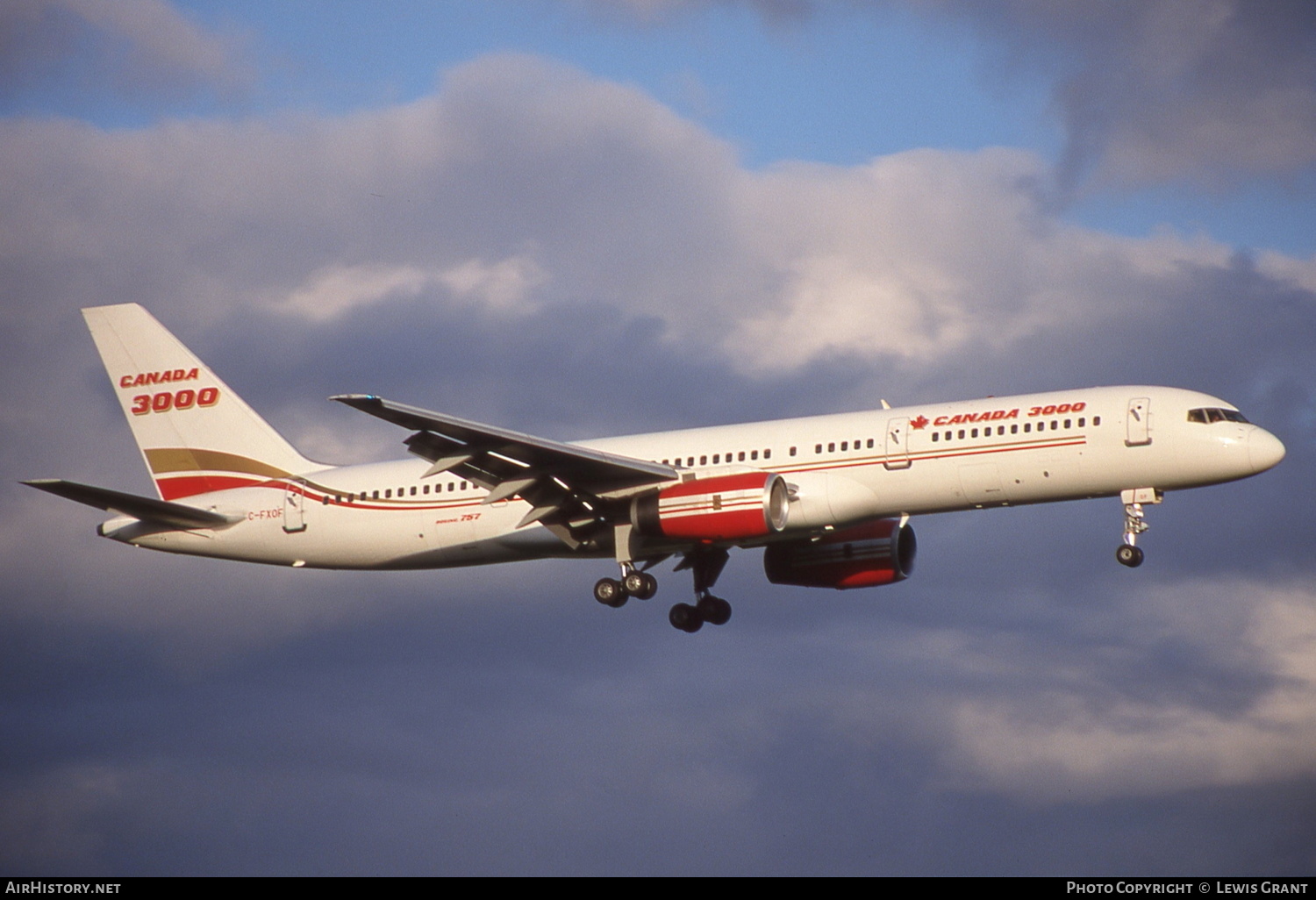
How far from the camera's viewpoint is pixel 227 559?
56.8 m

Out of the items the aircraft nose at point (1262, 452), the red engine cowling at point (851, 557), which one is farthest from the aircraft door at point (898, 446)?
the aircraft nose at point (1262, 452)

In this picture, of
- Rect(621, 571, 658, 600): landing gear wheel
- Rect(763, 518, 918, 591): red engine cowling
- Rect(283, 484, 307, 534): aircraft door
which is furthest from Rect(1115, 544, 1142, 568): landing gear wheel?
Rect(283, 484, 307, 534): aircraft door

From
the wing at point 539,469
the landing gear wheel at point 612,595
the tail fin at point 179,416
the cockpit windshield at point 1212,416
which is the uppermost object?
the tail fin at point 179,416

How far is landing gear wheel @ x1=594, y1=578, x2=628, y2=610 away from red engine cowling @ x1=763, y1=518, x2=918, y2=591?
626 cm

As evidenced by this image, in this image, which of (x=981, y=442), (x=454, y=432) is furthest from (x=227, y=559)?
(x=981, y=442)

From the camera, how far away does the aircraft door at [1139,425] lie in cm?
4738

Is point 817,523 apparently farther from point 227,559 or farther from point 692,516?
point 227,559

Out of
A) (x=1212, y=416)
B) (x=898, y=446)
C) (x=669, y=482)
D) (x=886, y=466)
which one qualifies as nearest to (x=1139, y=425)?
(x=1212, y=416)

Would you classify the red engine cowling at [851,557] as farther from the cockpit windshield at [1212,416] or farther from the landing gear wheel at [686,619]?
the cockpit windshield at [1212,416]

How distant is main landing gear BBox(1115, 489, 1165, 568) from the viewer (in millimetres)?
48062

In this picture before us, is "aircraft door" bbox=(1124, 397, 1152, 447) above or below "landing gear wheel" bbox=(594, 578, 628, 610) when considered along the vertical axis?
above

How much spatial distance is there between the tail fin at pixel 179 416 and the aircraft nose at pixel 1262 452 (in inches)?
1195

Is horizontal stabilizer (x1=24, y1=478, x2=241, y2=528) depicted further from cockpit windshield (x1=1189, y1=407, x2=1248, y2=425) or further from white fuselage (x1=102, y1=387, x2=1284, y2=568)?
cockpit windshield (x1=1189, y1=407, x2=1248, y2=425)

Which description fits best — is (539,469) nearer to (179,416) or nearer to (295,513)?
(295,513)
